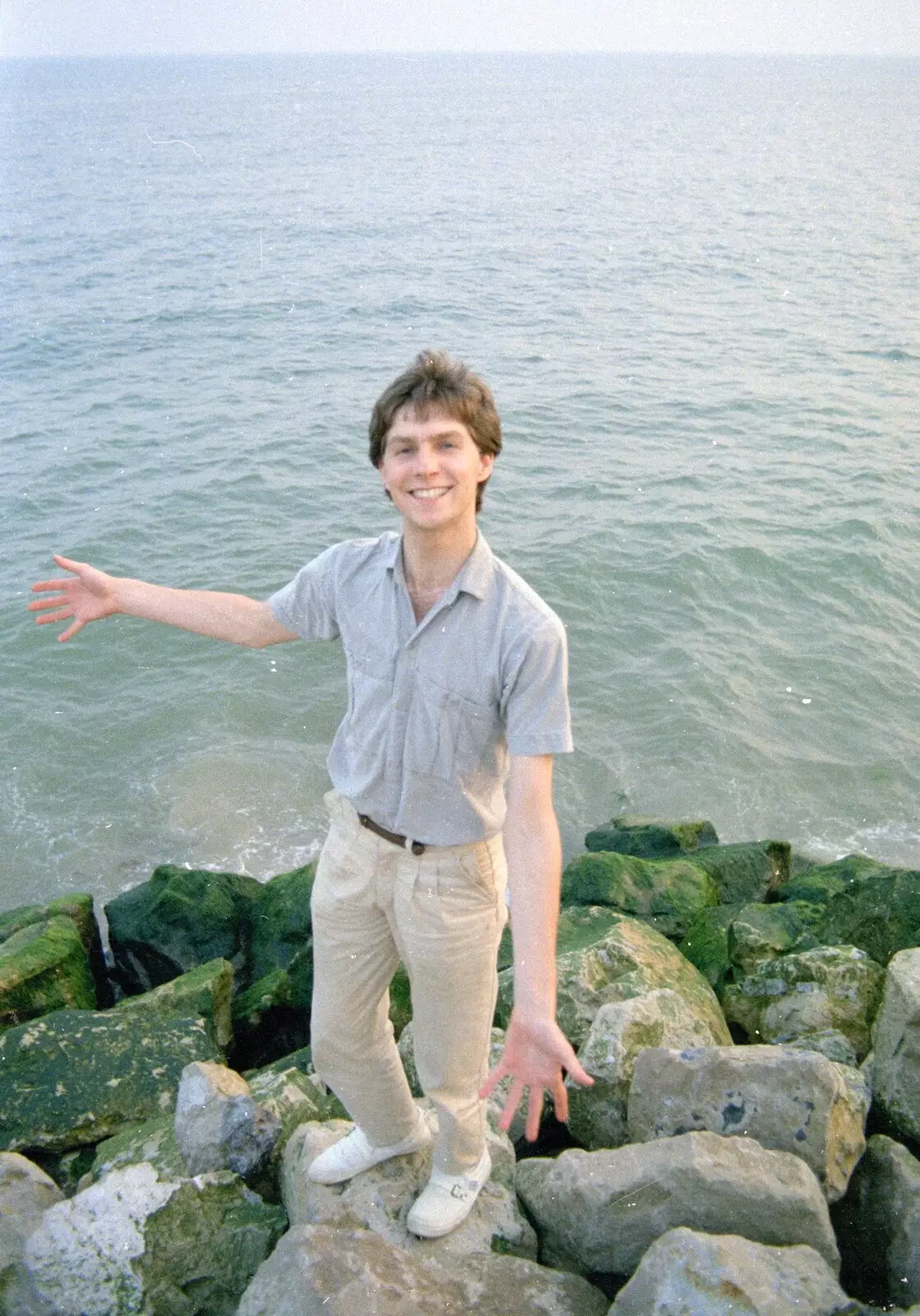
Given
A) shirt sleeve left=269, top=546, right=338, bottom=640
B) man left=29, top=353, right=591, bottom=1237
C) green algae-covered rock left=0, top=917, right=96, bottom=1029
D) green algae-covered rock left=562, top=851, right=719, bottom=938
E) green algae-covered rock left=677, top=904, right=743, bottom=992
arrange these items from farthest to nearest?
1. green algae-covered rock left=562, top=851, right=719, bottom=938
2. green algae-covered rock left=677, top=904, right=743, bottom=992
3. green algae-covered rock left=0, top=917, right=96, bottom=1029
4. shirt sleeve left=269, top=546, right=338, bottom=640
5. man left=29, top=353, right=591, bottom=1237

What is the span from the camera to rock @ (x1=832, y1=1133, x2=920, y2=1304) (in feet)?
12.0

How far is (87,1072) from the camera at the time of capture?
16.1 feet

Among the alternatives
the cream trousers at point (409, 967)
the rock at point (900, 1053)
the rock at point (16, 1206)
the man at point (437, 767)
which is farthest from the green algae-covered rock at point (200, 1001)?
the rock at point (900, 1053)

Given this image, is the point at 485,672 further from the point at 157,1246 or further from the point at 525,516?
the point at 525,516

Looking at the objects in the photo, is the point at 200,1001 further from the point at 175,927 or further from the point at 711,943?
the point at 711,943

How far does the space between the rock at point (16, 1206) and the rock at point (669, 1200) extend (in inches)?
61.9

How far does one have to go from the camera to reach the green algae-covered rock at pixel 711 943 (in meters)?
6.30

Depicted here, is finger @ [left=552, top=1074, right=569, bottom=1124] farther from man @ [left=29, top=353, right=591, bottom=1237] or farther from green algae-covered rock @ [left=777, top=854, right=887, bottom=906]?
green algae-covered rock @ [left=777, top=854, right=887, bottom=906]

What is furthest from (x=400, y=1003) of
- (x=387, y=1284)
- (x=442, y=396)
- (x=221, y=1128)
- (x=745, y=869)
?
(x=442, y=396)

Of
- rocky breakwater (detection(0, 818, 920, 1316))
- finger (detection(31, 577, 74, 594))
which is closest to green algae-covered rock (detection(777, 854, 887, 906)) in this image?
rocky breakwater (detection(0, 818, 920, 1316))

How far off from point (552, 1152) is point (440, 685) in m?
2.12

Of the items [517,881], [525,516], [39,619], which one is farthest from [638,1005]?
[525,516]

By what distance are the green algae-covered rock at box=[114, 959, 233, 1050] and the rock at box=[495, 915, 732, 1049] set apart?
129cm

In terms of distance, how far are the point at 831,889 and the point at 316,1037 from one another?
4.32m
